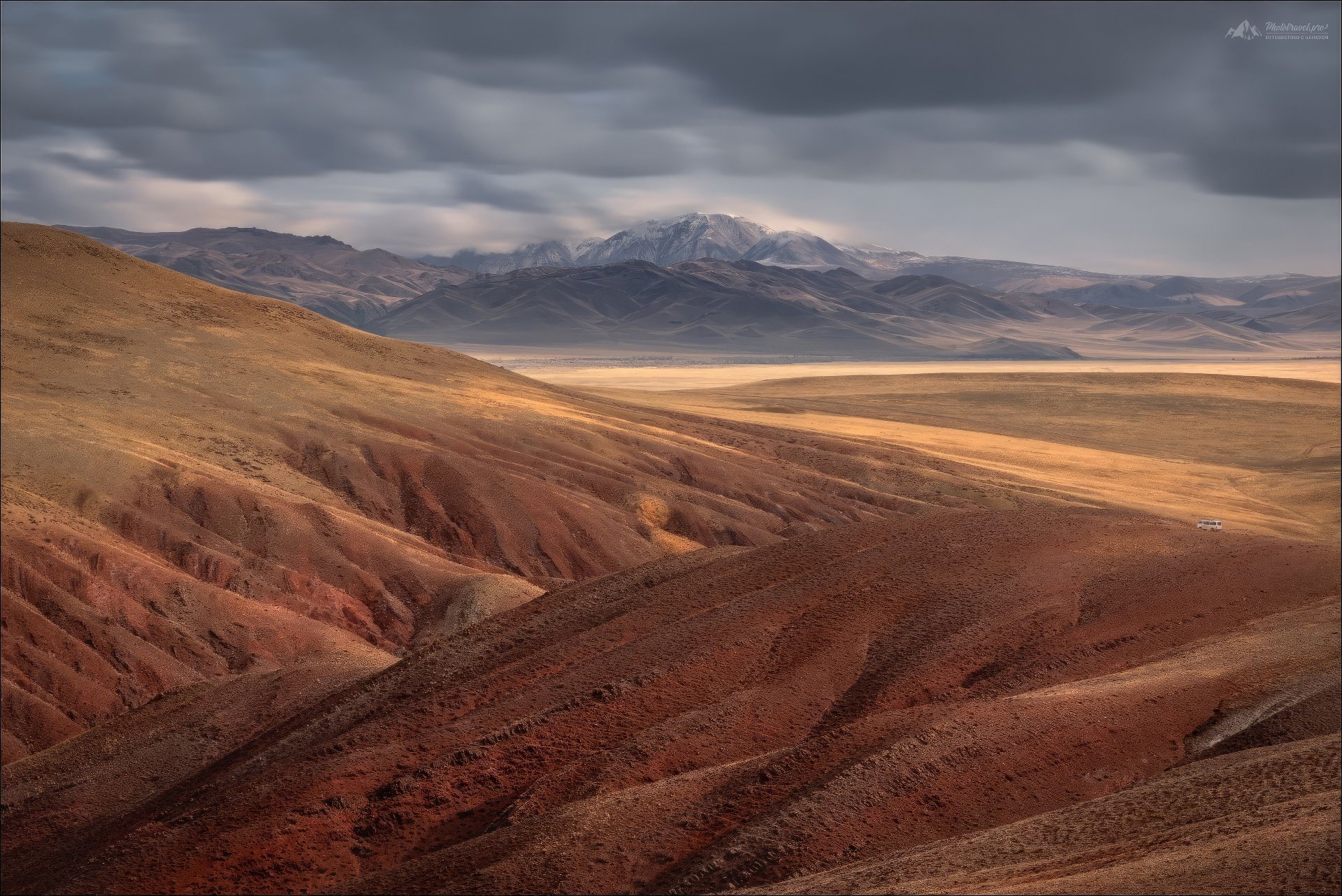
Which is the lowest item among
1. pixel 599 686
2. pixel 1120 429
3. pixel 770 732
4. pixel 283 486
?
pixel 770 732

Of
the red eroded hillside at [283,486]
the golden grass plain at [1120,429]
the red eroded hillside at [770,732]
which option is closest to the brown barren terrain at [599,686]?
the red eroded hillside at [770,732]

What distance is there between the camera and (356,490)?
6800cm

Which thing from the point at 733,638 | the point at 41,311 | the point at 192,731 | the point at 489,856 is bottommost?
the point at 192,731

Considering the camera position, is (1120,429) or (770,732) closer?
(770,732)

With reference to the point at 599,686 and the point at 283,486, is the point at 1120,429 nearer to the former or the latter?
the point at 283,486

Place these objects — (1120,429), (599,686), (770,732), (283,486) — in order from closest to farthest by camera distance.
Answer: (770,732) < (599,686) < (283,486) < (1120,429)

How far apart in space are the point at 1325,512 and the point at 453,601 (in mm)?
65035

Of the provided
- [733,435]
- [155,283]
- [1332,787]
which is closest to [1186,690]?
[1332,787]

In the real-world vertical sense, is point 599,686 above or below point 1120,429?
below

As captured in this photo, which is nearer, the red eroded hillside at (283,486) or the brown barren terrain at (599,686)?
the brown barren terrain at (599,686)

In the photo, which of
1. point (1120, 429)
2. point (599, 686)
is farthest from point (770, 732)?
point (1120, 429)

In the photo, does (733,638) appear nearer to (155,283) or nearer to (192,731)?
(192,731)

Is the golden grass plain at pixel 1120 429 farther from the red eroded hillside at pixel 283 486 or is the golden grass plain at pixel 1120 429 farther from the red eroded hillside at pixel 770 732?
the red eroded hillside at pixel 770 732

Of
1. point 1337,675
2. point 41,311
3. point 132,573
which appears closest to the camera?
point 1337,675
